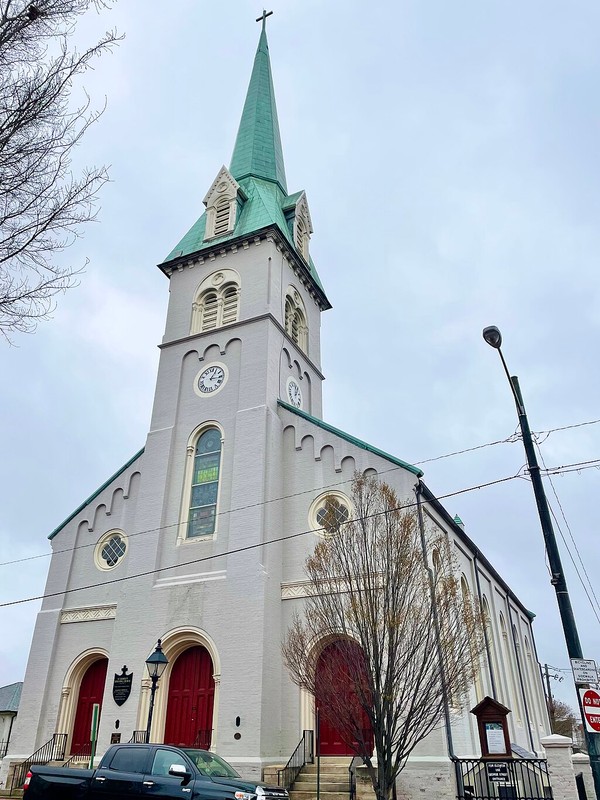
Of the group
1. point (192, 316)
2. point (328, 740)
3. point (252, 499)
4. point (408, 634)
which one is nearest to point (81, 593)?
point (252, 499)

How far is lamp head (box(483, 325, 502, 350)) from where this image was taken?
10.4 m

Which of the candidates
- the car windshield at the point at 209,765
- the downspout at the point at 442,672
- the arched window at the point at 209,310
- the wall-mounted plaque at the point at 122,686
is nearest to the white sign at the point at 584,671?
the downspout at the point at 442,672

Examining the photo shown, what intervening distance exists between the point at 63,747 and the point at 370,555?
1204cm

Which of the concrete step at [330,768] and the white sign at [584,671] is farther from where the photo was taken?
the concrete step at [330,768]

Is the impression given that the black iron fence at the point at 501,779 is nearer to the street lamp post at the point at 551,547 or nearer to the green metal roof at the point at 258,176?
the street lamp post at the point at 551,547

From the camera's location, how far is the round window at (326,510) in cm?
1851

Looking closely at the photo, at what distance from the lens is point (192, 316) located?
2489cm

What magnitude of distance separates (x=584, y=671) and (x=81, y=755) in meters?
15.7

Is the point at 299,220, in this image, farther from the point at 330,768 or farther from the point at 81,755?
the point at 81,755

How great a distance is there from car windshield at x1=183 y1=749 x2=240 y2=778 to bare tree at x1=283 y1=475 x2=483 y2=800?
315 centimetres

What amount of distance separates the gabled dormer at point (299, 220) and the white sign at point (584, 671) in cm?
2187

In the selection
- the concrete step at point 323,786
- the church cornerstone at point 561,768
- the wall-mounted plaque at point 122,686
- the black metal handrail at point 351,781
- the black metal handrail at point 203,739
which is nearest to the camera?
the church cornerstone at point 561,768

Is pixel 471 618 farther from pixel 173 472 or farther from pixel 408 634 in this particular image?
pixel 173 472


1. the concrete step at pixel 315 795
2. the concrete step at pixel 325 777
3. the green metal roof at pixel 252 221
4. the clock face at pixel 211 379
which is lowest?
the concrete step at pixel 315 795
